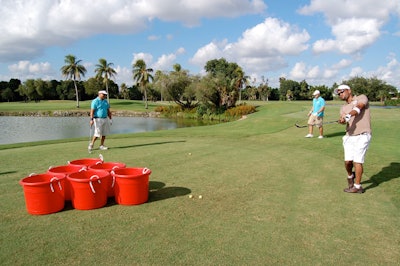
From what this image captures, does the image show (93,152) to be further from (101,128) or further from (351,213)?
(351,213)

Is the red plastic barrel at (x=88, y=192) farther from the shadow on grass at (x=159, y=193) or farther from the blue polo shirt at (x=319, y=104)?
the blue polo shirt at (x=319, y=104)

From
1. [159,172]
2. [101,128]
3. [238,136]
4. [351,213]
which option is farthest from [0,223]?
[238,136]

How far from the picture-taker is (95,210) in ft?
17.8

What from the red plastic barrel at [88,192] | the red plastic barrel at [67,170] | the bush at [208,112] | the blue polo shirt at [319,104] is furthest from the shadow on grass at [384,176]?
the bush at [208,112]

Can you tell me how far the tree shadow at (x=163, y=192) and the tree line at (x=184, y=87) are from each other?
153ft

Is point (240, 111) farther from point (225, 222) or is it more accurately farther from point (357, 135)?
point (225, 222)

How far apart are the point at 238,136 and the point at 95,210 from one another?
1176 centimetres

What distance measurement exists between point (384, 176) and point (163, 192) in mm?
5600

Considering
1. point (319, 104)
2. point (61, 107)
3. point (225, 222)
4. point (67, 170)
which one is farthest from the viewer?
point (61, 107)

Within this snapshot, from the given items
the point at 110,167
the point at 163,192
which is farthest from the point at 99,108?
the point at 163,192

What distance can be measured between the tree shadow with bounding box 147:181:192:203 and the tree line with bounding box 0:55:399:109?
4656 centimetres

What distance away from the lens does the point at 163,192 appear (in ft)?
21.2

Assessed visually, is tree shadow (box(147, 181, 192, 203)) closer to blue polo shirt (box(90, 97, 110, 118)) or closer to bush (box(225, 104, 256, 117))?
blue polo shirt (box(90, 97, 110, 118))

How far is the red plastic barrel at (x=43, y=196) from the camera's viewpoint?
516 centimetres
